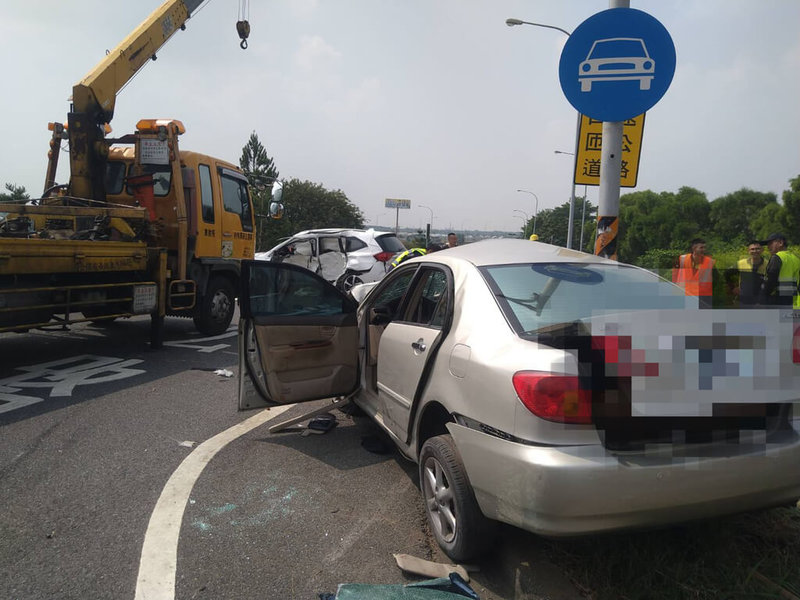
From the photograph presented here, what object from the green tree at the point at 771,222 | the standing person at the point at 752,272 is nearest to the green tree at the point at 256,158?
the green tree at the point at 771,222

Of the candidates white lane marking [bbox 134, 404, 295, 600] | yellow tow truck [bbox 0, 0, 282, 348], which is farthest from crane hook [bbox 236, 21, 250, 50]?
white lane marking [bbox 134, 404, 295, 600]

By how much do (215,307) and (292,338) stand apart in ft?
16.6

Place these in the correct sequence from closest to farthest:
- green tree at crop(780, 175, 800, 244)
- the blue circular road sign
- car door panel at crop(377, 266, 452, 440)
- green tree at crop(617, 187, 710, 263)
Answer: car door panel at crop(377, 266, 452, 440)
the blue circular road sign
green tree at crop(780, 175, 800, 244)
green tree at crop(617, 187, 710, 263)

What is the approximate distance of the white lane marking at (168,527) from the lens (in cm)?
252

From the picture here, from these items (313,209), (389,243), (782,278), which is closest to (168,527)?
(782,278)

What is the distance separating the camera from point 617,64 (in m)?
3.85

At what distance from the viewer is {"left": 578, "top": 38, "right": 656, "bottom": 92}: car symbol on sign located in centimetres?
379

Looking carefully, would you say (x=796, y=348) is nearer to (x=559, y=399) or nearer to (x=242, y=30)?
(x=559, y=399)

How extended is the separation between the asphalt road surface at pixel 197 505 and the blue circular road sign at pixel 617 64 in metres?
2.95

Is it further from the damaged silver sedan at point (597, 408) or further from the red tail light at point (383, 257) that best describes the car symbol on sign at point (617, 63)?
the red tail light at point (383, 257)

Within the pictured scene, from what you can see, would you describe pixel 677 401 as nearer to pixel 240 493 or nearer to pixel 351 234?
pixel 240 493

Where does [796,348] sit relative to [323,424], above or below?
above

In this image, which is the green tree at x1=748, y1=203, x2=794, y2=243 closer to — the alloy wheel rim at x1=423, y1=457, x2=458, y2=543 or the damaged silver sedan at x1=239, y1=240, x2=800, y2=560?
the damaged silver sedan at x1=239, y1=240, x2=800, y2=560

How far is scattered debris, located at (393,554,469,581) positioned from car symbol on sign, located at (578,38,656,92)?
10.8 ft
